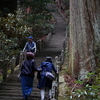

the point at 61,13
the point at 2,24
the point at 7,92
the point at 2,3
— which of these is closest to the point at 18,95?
the point at 7,92

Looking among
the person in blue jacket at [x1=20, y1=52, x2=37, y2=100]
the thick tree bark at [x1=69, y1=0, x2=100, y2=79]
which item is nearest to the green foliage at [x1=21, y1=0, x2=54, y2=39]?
the thick tree bark at [x1=69, y1=0, x2=100, y2=79]

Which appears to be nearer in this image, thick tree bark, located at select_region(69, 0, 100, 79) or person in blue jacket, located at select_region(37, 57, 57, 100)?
person in blue jacket, located at select_region(37, 57, 57, 100)

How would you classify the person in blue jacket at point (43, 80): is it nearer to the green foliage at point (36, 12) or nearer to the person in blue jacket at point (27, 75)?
the person in blue jacket at point (27, 75)

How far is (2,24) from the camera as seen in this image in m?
14.2

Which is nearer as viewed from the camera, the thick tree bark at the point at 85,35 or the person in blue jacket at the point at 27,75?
the person in blue jacket at the point at 27,75

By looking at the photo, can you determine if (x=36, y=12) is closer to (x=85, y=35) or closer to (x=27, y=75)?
(x=85, y=35)

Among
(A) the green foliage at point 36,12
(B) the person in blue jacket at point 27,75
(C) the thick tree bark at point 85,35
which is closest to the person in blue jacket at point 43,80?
(B) the person in blue jacket at point 27,75

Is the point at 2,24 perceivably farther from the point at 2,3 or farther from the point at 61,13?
the point at 61,13

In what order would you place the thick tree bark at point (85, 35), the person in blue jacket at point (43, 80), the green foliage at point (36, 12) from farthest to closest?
1. the green foliage at point (36, 12)
2. the thick tree bark at point (85, 35)
3. the person in blue jacket at point (43, 80)

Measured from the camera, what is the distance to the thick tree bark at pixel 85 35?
26.1 ft

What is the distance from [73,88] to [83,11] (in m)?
2.89

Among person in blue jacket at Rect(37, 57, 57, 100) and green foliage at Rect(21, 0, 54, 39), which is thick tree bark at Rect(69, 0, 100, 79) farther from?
green foliage at Rect(21, 0, 54, 39)

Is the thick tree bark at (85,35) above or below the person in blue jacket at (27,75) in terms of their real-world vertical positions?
above

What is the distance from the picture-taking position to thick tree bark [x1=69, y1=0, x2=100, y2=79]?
794 cm
